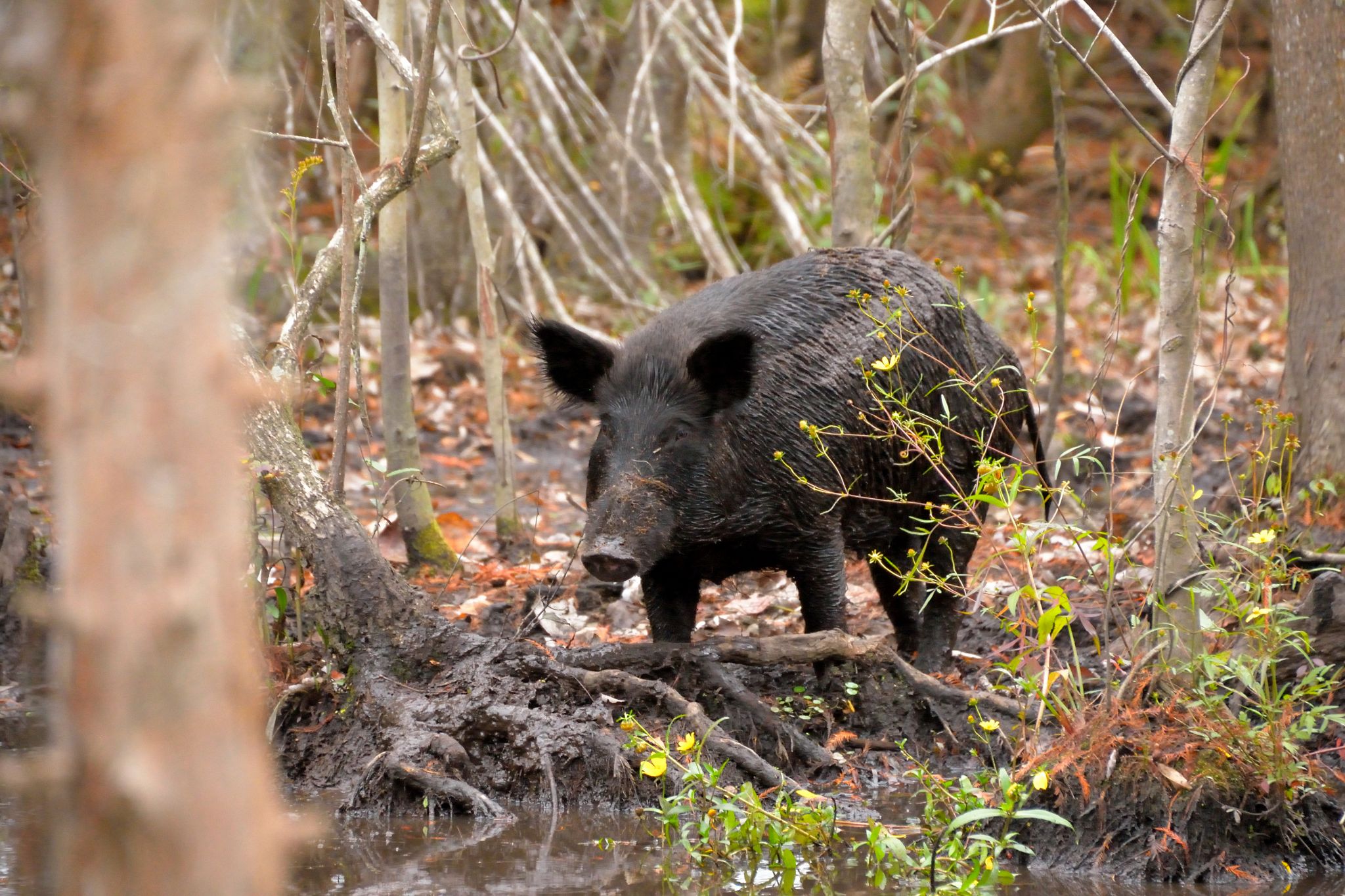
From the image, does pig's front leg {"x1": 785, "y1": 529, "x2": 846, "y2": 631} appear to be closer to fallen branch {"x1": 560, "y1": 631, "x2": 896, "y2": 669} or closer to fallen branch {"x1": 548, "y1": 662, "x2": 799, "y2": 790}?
fallen branch {"x1": 560, "y1": 631, "x2": 896, "y2": 669}

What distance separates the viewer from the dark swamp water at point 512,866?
12.2 ft

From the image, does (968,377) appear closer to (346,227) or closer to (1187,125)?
(1187,125)

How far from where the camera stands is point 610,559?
15.5 feet

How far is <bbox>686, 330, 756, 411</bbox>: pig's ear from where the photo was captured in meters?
4.95

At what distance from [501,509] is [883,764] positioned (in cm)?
257

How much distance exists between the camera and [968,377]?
5.45 m

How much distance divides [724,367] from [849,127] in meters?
2.11

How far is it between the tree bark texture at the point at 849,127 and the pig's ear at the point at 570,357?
1731 millimetres

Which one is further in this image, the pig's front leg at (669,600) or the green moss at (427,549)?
the green moss at (427,549)

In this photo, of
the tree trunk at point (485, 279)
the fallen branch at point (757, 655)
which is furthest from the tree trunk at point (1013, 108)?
the fallen branch at point (757, 655)

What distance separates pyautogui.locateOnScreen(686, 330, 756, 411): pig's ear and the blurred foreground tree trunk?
329cm

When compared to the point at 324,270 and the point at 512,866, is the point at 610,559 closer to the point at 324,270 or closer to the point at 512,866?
the point at 512,866

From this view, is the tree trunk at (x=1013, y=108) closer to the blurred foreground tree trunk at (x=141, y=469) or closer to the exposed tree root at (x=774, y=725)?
the exposed tree root at (x=774, y=725)

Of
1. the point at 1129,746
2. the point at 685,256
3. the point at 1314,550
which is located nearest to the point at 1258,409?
the point at 1314,550
